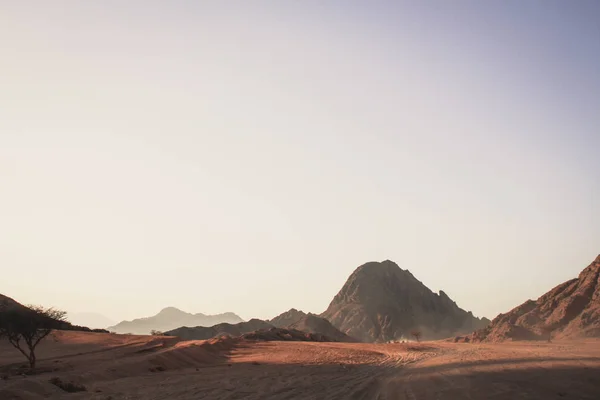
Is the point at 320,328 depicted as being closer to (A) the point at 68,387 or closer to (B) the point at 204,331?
(B) the point at 204,331

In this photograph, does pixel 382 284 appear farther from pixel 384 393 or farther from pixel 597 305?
pixel 384 393

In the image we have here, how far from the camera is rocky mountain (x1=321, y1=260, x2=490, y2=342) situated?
5640 inches

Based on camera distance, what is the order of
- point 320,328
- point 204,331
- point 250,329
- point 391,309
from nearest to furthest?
point 204,331 → point 320,328 → point 250,329 → point 391,309

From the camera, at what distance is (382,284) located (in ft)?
545

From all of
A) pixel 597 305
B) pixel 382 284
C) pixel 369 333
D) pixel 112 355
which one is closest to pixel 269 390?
pixel 112 355

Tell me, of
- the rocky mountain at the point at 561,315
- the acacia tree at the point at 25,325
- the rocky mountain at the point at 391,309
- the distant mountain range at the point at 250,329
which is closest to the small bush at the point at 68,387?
the acacia tree at the point at 25,325

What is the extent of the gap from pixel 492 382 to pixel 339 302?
15890 centimetres

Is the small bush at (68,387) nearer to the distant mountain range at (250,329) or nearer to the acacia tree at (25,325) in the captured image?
the acacia tree at (25,325)

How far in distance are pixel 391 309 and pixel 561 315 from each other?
88.0m

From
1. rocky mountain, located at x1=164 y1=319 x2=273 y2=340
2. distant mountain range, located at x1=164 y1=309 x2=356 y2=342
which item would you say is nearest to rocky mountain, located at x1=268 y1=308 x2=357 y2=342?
distant mountain range, located at x1=164 y1=309 x2=356 y2=342

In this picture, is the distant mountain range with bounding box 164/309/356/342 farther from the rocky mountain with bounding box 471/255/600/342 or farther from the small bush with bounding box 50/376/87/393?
the small bush with bounding box 50/376/87/393

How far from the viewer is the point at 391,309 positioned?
153625 mm

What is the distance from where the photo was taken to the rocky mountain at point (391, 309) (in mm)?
143250

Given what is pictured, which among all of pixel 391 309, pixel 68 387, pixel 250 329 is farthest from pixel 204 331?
pixel 68 387
